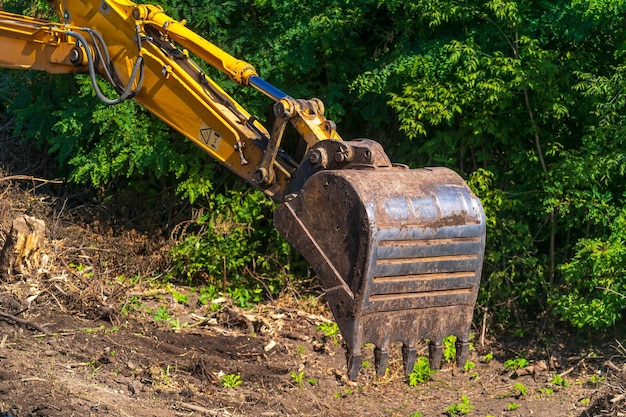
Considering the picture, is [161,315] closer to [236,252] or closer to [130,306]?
[130,306]

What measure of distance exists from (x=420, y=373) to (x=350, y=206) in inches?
168

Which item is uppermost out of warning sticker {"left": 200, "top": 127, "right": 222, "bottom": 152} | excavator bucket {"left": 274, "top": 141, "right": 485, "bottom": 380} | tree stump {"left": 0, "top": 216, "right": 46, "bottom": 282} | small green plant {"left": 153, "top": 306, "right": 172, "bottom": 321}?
warning sticker {"left": 200, "top": 127, "right": 222, "bottom": 152}

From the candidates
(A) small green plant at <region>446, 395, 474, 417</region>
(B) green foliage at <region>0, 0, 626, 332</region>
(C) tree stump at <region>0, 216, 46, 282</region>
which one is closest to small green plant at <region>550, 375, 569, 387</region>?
(B) green foliage at <region>0, 0, 626, 332</region>

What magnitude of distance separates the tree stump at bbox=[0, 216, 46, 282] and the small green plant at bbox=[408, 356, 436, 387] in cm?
408

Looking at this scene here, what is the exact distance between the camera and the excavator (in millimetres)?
5980

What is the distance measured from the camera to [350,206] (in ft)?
19.7

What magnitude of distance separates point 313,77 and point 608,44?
3403 millimetres

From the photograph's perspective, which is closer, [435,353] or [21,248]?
[435,353]

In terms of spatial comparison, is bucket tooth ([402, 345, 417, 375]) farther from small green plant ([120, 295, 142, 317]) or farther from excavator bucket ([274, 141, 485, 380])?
small green plant ([120, 295, 142, 317])

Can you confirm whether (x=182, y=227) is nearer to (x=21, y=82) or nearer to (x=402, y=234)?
(x=21, y=82)

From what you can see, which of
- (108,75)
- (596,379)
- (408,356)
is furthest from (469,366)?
(108,75)

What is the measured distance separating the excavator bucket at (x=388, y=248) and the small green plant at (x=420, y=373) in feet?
11.3

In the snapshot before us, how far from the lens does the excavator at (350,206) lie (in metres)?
5.98

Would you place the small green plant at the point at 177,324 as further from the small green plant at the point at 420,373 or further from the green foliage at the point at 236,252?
the small green plant at the point at 420,373
